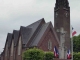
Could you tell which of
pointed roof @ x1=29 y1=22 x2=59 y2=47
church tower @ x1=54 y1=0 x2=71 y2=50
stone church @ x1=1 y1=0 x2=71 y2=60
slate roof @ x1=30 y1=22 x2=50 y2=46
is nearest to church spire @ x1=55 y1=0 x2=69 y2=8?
church tower @ x1=54 y1=0 x2=71 y2=50

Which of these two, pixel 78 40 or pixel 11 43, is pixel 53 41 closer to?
pixel 11 43

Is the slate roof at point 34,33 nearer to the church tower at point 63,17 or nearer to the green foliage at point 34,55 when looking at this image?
the green foliage at point 34,55

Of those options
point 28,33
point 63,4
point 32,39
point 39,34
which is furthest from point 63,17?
point 32,39

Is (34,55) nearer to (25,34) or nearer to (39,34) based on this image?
(39,34)

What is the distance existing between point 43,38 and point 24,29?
8.23 metres

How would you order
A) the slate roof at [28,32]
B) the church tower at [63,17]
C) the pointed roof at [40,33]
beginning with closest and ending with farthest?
the pointed roof at [40,33] → the slate roof at [28,32] → the church tower at [63,17]

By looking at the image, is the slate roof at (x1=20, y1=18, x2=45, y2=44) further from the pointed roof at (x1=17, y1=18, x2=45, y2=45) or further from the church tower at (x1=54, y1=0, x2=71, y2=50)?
the church tower at (x1=54, y1=0, x2=71, y2=50)

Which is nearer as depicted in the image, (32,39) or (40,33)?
(40,33)

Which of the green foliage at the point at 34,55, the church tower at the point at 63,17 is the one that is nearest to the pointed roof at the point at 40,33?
the green foliage at the point at 34,55

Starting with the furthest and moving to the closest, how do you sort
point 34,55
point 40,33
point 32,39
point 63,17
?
1. point 63,17
2. point 32,39
3. point 40,33
4. point 34,55

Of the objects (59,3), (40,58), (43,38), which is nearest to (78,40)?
(59,3)

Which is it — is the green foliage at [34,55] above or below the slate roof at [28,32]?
below

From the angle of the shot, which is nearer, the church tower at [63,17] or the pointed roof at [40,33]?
the pointed roof at [40,33]

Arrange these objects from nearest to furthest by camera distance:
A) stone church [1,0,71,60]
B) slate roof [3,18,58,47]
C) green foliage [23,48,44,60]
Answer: green foliage [23,48,44,60], stone church [1,0,71,60], slate roof [3,18,58,47]
